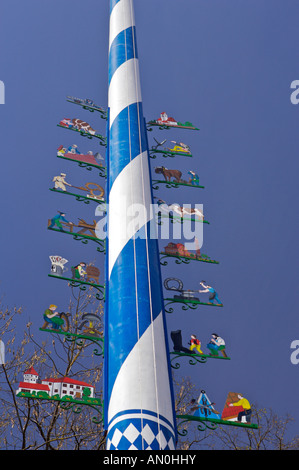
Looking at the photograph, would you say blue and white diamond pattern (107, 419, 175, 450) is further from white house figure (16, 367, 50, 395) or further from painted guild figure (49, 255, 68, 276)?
painted guild figure (49, 255, 68, 276)

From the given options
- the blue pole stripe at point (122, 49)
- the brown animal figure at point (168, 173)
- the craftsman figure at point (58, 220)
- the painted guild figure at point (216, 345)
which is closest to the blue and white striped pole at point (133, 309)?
the craftsman figure at point (58, 220)

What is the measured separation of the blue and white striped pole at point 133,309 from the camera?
4.98 metres

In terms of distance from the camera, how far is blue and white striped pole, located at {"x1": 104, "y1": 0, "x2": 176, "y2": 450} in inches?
196

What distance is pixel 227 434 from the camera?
12.8 meters

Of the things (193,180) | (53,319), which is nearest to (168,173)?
(193,180)

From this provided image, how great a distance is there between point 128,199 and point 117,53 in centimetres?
403

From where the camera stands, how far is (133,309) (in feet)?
18.9

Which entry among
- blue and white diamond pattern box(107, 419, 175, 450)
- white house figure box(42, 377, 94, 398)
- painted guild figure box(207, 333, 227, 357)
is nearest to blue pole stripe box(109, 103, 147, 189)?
painted guild figure box(207, 333, 227, 357)

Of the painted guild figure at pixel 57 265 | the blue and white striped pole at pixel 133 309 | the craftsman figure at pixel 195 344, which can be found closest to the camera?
the blue and white striped pole at pixel 133 309

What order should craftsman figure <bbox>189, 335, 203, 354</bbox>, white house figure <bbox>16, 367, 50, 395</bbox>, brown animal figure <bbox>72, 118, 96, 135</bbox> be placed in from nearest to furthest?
white house figure <bbox>16, 367, 50, 395</bbox> < craftsman figure <bbox>189, 335, 203, 354</bbox> < brown animal figure <bbox>72, 118, 96, 135</bbox>

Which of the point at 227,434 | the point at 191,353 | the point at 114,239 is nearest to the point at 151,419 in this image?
the point at 191,353

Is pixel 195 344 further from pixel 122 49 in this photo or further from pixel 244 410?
pixel 122 49

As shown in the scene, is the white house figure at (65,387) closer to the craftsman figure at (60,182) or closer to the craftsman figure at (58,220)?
the craftsman figure at (58,220)
